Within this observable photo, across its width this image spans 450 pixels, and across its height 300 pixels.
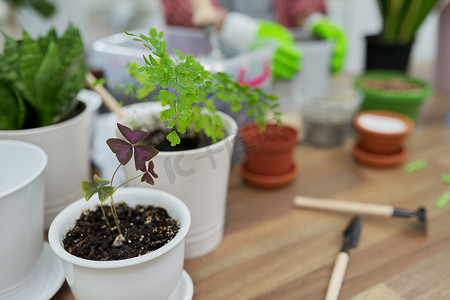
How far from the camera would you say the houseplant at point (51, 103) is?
0.43m

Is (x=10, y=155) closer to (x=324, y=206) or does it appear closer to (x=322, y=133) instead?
(x=324, y=206)

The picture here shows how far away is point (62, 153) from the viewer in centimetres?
46

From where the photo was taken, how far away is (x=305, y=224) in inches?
19.9

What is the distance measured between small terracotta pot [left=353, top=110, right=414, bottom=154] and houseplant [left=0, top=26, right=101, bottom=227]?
0.43 metres

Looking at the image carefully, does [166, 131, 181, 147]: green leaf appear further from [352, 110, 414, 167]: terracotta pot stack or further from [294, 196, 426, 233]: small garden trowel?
[352, 110, 414, 167]: terracotta pot stack

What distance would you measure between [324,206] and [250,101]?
0.19 m

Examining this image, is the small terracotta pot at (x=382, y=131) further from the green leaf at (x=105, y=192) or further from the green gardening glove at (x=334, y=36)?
the green leaf at (x=105, y=192)

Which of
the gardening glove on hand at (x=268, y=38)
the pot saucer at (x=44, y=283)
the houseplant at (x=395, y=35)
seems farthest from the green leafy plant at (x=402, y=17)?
the pot saucer at (x=44, y=283)

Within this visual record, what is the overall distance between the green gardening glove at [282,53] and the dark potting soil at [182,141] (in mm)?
325

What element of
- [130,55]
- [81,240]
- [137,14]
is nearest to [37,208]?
[81,240]

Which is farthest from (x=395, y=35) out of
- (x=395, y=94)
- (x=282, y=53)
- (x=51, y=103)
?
(x=51, y=103)

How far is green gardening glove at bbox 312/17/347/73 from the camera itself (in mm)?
894

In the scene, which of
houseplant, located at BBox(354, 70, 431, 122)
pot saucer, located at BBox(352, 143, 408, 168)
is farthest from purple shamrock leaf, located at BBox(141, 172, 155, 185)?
houseplant, located at BBox(354, 70, 431, 122)

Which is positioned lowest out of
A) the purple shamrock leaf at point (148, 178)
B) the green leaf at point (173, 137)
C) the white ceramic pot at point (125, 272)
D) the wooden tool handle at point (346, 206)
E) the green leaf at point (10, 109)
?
the wooden tool handle at point (346, 206)
